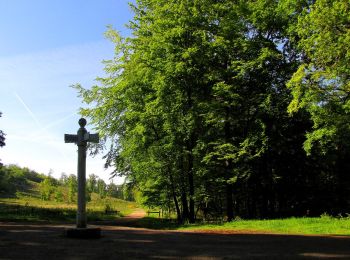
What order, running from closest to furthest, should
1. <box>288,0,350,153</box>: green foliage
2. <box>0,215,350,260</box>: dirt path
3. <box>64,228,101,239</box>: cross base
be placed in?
<box>0,215,350,260</box>: dirt path → <box>64,228,101,239</box>: cross base → <box>288,0,350,153</box>: green foliage

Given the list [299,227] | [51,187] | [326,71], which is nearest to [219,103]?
[326,71]

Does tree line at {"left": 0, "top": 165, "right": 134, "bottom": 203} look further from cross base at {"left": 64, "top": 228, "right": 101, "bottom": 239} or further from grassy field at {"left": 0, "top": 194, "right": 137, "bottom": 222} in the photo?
cross base at {"left": 64, "top": 228, "right": 101, "bottom": 239}

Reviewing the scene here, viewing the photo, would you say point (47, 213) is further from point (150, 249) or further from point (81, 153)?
point (150, 249)

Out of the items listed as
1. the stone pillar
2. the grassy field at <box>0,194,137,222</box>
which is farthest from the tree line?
the stone pillar

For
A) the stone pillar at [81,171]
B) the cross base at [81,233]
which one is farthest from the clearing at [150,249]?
the stone pillar at [81,171]

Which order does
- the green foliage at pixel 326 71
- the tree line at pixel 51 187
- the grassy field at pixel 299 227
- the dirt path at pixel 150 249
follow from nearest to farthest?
the dirt path at pixel 150 249
the grassy field at pixel 299 227
the green foliage at pixel 326 71
the tree line at pixel 51 187

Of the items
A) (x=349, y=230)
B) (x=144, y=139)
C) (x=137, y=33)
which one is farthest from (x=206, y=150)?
(x=349, y=230)

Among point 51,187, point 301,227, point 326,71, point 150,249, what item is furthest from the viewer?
point 51,187

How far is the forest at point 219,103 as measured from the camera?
76.6 feet

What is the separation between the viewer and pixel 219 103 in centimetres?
2417

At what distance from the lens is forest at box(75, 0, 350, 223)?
2336 centimetres

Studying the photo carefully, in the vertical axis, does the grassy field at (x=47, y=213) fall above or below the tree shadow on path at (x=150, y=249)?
above

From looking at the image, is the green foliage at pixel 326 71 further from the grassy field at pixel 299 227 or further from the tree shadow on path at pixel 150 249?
the tree shadow on path at pixel 150 249

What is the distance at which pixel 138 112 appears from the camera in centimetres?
2662
